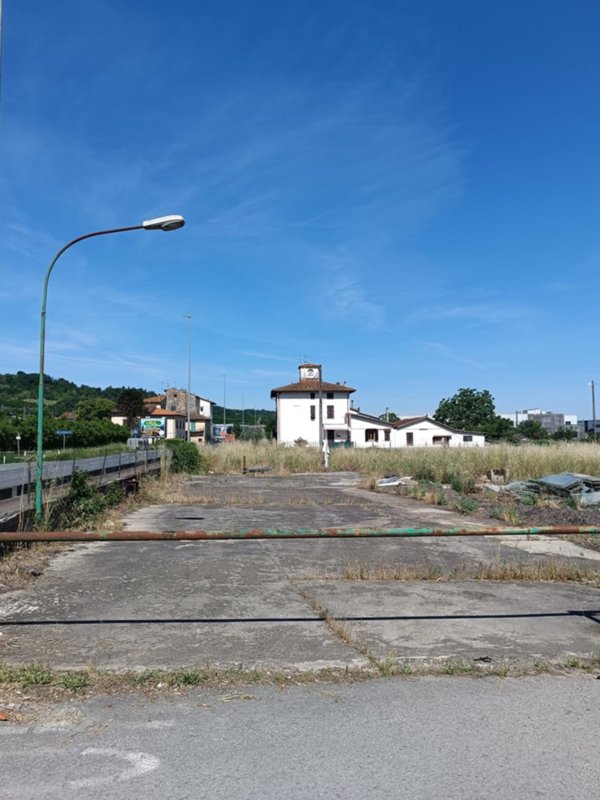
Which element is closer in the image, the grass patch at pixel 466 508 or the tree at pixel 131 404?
the grass patch at pixel 466 508

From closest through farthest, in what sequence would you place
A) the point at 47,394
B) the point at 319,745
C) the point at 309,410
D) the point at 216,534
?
the point at 319,745, the point at 216,534, the point at 309,410, the point at 47,394

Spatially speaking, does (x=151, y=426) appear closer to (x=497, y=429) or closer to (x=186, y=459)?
(x=186, y=459)

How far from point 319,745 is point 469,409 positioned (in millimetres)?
121605

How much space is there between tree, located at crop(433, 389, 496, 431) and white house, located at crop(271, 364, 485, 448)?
37.2 m

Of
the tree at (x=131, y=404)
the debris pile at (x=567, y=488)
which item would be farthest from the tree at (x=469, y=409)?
the debris pile at (x=567, y=488)

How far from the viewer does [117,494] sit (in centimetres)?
1612

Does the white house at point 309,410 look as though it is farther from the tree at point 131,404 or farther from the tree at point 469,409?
the tree at point 469,409

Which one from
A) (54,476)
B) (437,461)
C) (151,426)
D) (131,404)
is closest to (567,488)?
(437,461)

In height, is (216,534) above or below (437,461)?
above

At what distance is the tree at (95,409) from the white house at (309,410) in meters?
35.7

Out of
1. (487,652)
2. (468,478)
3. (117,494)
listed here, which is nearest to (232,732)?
(487,652)

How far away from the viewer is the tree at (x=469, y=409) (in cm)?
11869

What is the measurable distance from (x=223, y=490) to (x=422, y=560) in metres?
14.7

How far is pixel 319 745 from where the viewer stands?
3281 mm
